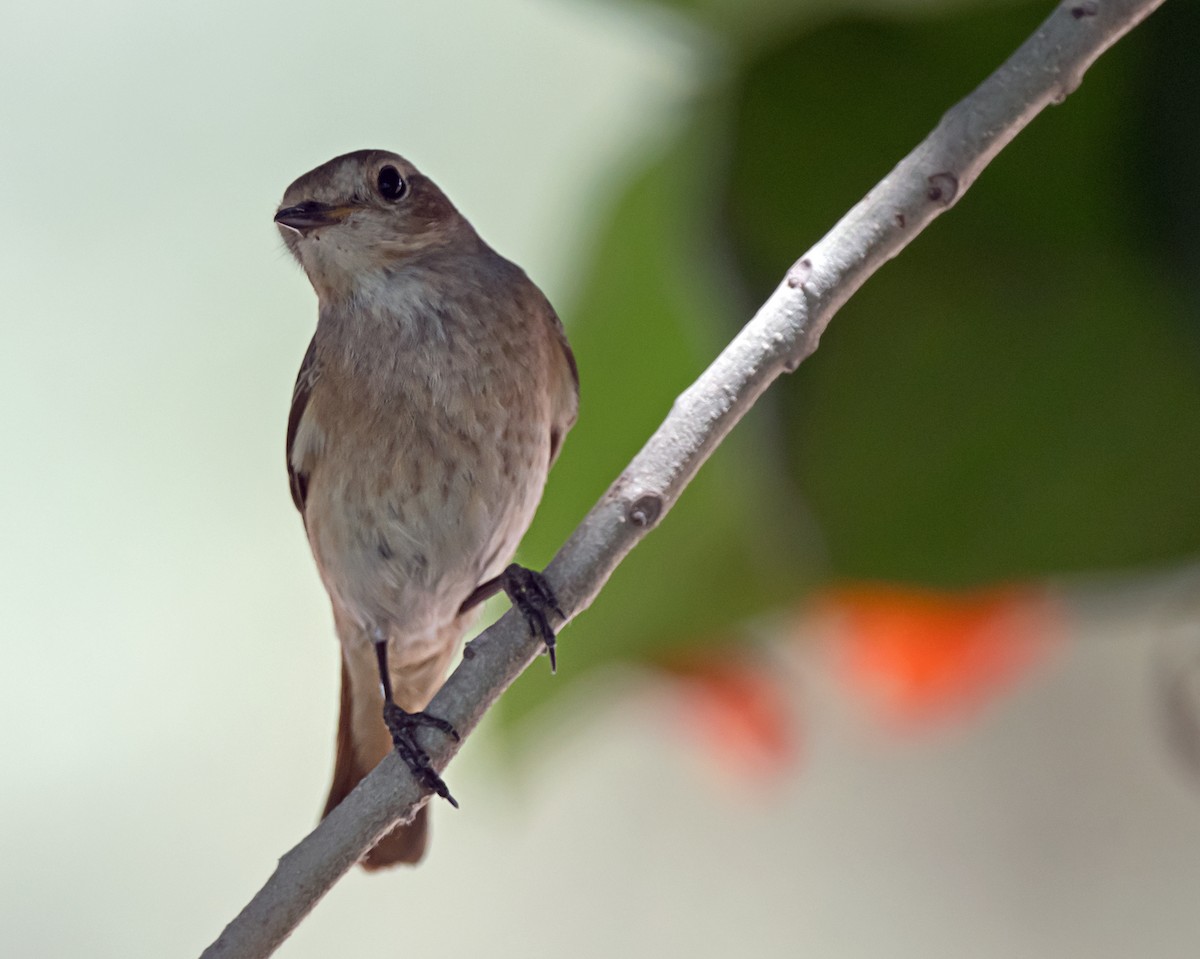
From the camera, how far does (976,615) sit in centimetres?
104

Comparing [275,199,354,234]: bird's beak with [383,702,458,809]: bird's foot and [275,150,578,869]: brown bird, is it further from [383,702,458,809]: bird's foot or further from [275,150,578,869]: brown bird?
[383,702,458,809]: bird's foot

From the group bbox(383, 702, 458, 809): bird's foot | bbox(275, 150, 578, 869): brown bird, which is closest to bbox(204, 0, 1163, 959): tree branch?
bbox(383, 702, 458, 809): bird's foot

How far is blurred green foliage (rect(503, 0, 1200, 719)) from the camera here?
3.12 ft

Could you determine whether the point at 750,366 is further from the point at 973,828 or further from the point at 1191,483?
the point at 973,828

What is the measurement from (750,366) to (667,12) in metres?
0.49

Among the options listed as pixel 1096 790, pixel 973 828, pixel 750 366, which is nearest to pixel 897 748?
pixel 973 828

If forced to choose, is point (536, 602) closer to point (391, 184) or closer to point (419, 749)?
point (419, 749)

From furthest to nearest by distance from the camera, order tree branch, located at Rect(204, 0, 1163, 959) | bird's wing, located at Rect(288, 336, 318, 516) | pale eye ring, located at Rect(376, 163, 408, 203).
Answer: bird's wing, located at Rect(288, 336, 318, 516) → pale eye ring, located at Rect(376, 163, 408, 203) → tree branch, located at Rect(204, 0, 1163, 959)

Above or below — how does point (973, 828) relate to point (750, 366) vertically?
above

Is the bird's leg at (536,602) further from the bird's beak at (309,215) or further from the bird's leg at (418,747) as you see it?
the bird's beak at (309,215)

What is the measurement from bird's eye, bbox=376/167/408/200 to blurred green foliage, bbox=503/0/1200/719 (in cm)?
24

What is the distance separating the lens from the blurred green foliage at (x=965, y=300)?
0.95 meters

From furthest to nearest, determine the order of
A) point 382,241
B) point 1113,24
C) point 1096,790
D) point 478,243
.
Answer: point 1096,790, point 478,243, point 382,241, point 1113,24

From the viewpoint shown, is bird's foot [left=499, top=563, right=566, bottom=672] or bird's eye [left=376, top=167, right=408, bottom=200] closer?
bird's foot [left=499, top=563, right=566, bottom=672]
